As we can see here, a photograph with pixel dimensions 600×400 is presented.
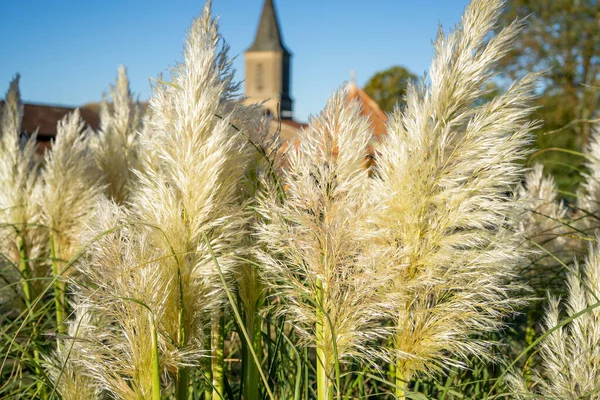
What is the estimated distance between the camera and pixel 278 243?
64.7 inches

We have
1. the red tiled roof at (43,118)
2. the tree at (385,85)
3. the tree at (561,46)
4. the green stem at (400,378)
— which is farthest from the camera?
the tree at (385,85)

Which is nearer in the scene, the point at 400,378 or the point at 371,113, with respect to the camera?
the point at 371,113

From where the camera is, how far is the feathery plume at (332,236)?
58.2 inches

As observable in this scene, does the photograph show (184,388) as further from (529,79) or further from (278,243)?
(529,79)

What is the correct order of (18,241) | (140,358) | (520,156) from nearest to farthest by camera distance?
(140,358) < (520,156) < (18,241)

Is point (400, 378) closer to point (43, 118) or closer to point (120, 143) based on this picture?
point (120, 143)

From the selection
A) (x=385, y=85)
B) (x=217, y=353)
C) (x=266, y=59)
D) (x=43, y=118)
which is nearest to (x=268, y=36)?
(x=266, y=59)

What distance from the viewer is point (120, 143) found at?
3.18 m

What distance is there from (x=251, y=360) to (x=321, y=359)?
0.25m

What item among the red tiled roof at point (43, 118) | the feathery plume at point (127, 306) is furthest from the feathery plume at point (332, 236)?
the red tiled roof at point (43, 118)

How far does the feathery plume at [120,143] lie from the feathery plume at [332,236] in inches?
58.1

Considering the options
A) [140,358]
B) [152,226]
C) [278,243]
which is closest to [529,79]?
[278,243]

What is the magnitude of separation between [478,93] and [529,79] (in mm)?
148

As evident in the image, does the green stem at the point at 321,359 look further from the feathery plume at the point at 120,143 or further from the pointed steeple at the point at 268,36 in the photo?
the pointed steeple at the point at 268,36
